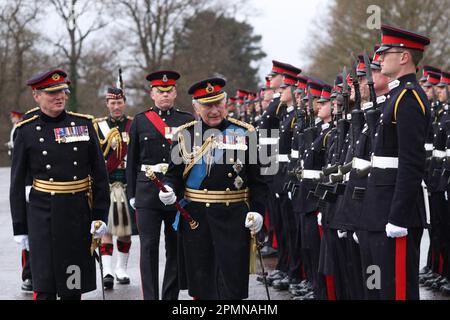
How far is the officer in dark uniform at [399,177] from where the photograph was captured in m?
5.70

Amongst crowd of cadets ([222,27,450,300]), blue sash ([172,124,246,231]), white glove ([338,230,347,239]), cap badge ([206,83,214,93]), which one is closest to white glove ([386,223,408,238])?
crowd of cadets ([222,27,450,300])

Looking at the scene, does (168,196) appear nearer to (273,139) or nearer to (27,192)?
(27,192)

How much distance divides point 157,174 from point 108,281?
1.94m

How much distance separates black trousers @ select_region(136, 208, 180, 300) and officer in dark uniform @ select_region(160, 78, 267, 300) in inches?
50.9

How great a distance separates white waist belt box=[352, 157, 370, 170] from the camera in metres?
6.23

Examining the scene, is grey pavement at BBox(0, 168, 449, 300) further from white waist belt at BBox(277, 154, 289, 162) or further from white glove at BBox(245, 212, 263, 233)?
white glove at BBox(245, 212, 263, 233)

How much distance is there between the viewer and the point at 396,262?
5828 millimetres

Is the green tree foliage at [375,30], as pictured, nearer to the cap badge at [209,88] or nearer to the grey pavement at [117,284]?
Result: the grey pavement at [117,284]

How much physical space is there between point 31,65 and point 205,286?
3812cm

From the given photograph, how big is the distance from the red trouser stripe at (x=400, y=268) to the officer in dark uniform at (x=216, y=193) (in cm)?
119

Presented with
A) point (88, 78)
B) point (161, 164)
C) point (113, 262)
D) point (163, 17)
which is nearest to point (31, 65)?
point (88, 78)

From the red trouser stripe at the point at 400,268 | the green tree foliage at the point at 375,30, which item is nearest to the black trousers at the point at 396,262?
the red trouser stripe at the point at 400,268

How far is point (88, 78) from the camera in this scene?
1718 inches

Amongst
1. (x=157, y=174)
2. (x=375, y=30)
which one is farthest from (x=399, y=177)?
(x=375, y=30)
